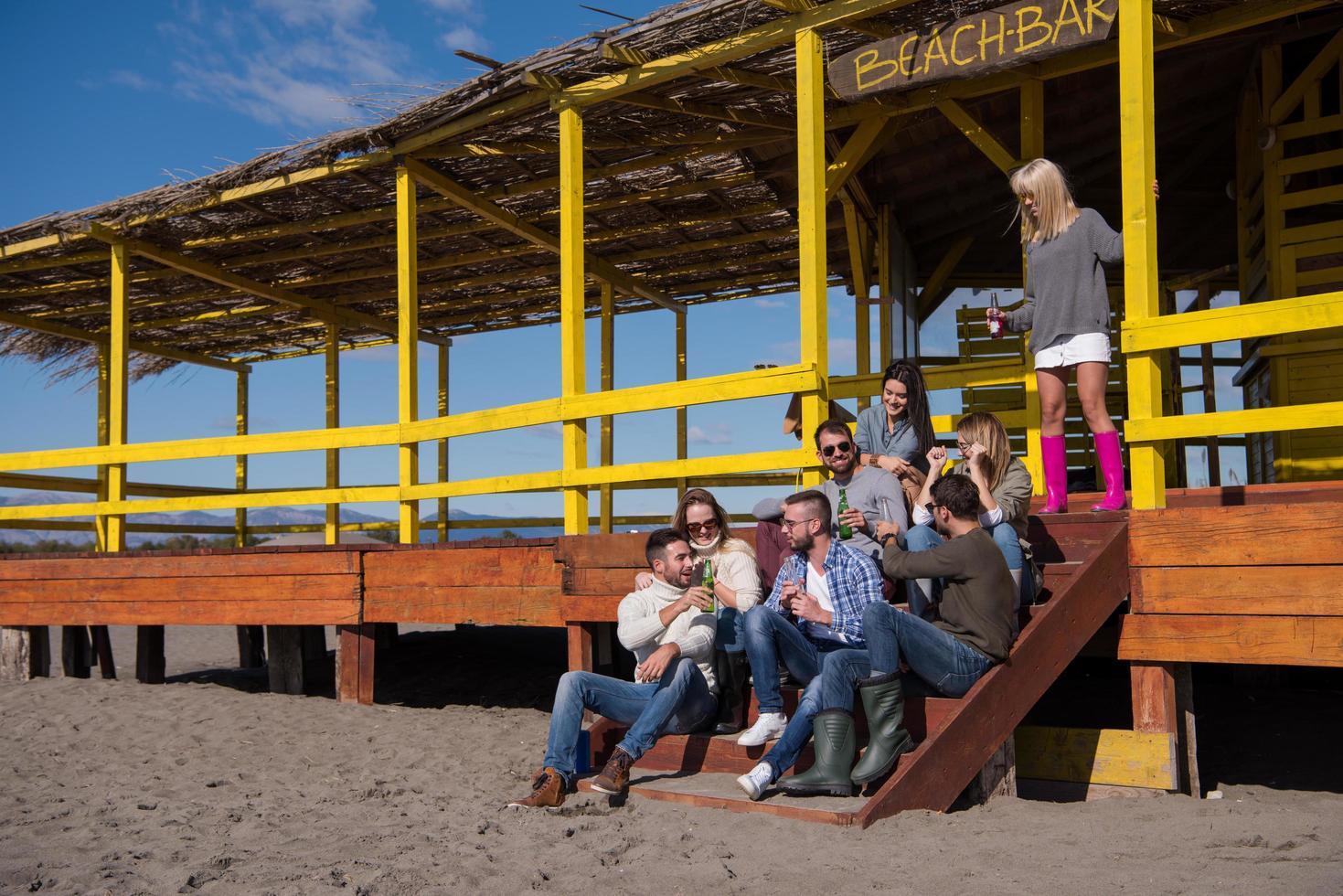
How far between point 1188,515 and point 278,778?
4852 mm

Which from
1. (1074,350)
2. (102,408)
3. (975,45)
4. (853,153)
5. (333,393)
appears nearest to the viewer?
(1074,350)

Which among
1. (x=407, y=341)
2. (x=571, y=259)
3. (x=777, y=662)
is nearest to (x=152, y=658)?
(x=407, y=341)

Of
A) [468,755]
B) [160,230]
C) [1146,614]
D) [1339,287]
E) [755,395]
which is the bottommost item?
[468,755]

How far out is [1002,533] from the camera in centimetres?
502

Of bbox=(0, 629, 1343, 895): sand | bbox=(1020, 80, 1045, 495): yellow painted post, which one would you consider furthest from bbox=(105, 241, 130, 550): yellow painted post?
bbox=(1020, 80, 1045, 495): yellow painted post

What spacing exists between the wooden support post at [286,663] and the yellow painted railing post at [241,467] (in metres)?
5.22

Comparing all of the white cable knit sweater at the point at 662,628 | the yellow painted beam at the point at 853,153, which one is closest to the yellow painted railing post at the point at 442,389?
the yellow painted beam at the point at 853,153

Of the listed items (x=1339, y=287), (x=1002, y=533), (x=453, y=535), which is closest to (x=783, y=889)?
(x=1002, y=533)

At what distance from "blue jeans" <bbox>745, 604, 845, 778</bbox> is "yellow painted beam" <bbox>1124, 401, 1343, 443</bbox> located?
1.71 meters

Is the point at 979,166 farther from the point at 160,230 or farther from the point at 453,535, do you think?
the point at 453,535

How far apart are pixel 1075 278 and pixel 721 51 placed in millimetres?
2602

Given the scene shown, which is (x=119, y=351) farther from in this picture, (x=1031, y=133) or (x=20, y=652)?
(x=1031, y=133)

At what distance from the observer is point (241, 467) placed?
1581 centimetres

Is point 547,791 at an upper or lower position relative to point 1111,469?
lower
